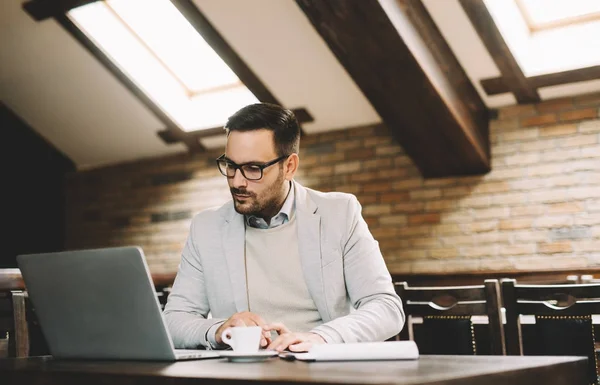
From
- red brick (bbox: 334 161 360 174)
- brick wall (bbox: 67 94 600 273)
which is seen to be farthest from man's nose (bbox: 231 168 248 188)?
red brick (bbox: 334 161 360 174)

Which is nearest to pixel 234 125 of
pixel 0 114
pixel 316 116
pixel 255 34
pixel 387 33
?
pixel 387 33

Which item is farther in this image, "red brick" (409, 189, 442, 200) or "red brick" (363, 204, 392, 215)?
"red brick" (363, 204, 392, 215)

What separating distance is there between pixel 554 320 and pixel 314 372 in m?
1.19

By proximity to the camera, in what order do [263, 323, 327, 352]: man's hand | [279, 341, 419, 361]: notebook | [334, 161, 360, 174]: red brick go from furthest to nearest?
1. [334, 161, 360, 174]: red brick
2. [263, 323, 327, 352]: man's hand
3. [279, 341, 419, 361]: notebook

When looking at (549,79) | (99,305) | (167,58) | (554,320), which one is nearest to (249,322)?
(99,305)

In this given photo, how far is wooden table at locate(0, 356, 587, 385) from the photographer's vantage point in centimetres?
111

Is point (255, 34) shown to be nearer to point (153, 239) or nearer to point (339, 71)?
point (339, 71)

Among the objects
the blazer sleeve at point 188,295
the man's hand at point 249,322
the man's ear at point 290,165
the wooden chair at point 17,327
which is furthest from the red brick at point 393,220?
the man's hand at point 249,322

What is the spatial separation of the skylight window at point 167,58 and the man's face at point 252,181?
3385 mm

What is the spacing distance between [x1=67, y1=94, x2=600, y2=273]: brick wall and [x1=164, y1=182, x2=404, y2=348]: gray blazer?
271 cm

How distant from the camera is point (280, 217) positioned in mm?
2238

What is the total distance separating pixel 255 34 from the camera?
485cm

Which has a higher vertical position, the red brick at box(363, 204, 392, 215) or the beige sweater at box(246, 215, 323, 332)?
the red brick at box(363, 204, 392, 215)

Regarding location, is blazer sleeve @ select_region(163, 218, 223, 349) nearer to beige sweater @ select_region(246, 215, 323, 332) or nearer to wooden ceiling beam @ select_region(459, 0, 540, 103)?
beige sweater @ select_region(246, 215, 323, 332)
